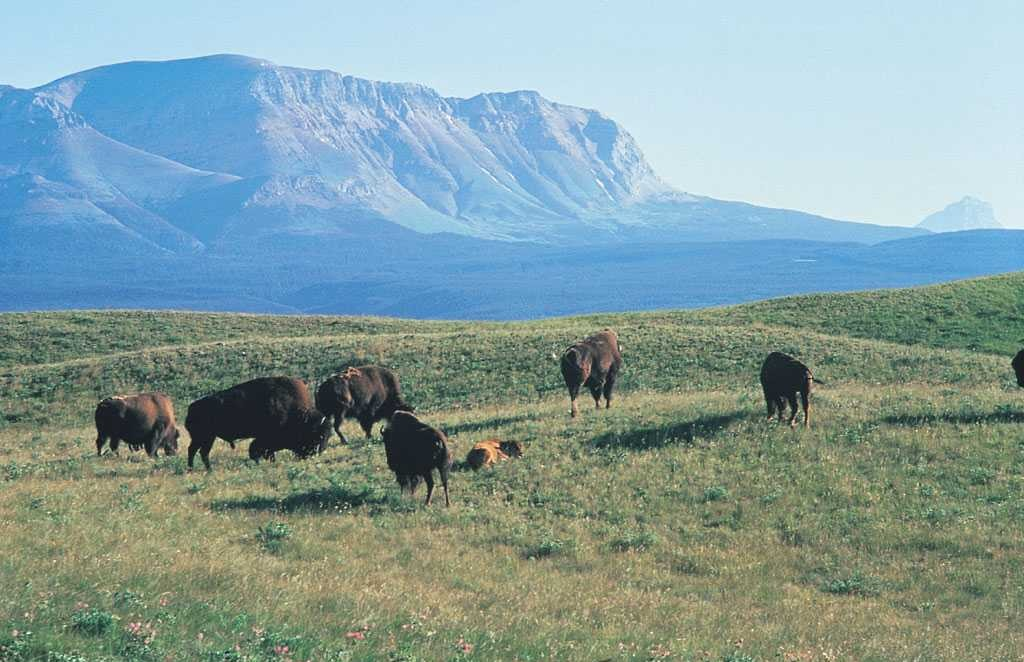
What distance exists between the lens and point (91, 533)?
15203 mm

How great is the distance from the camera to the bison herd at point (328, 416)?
20.7m

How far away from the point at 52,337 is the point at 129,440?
4557cm

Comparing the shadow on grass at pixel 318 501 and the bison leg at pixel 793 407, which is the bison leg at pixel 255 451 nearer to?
the shadow on grass at pixel 318 501

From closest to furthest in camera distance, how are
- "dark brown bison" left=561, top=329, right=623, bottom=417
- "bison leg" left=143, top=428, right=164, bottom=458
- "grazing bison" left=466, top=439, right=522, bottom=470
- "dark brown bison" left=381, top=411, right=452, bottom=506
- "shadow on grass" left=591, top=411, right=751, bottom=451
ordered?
"dark brown bison" left=381, top=411, right=452, bottom=506, "grazing bison" left=466, top=439, right=522, bottom=470, "shadow on grass" left=591, top=411, right=751, bottom=451, "bison leg" left=143, top=428, right=164, bottom=458, "dark brown bison" left=561, top=329, right=623, bottom=417

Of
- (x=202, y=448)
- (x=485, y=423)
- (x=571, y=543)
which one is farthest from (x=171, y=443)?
(x=571, y=543)

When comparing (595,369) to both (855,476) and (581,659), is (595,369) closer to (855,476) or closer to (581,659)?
(855,476)

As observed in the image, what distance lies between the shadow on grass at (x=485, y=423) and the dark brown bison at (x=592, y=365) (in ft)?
5.05

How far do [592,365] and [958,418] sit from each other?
1081 centimetres

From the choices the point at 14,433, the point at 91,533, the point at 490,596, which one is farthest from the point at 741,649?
the point at 14,433

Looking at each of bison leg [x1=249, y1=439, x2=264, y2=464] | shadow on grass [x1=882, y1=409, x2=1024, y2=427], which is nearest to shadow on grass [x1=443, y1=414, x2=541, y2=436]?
bison leg [x1=249, y1=439, x2=264, y2=464]

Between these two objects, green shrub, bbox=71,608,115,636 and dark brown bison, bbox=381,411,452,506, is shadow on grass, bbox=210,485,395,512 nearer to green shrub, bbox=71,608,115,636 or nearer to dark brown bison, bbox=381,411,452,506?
dark brown bison, bbox=381,411,452,506

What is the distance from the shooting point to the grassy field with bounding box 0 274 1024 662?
36.6ft

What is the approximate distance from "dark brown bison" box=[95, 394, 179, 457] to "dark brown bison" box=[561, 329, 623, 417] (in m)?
12.4

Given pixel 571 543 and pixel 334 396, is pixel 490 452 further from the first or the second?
pixel 571 543
